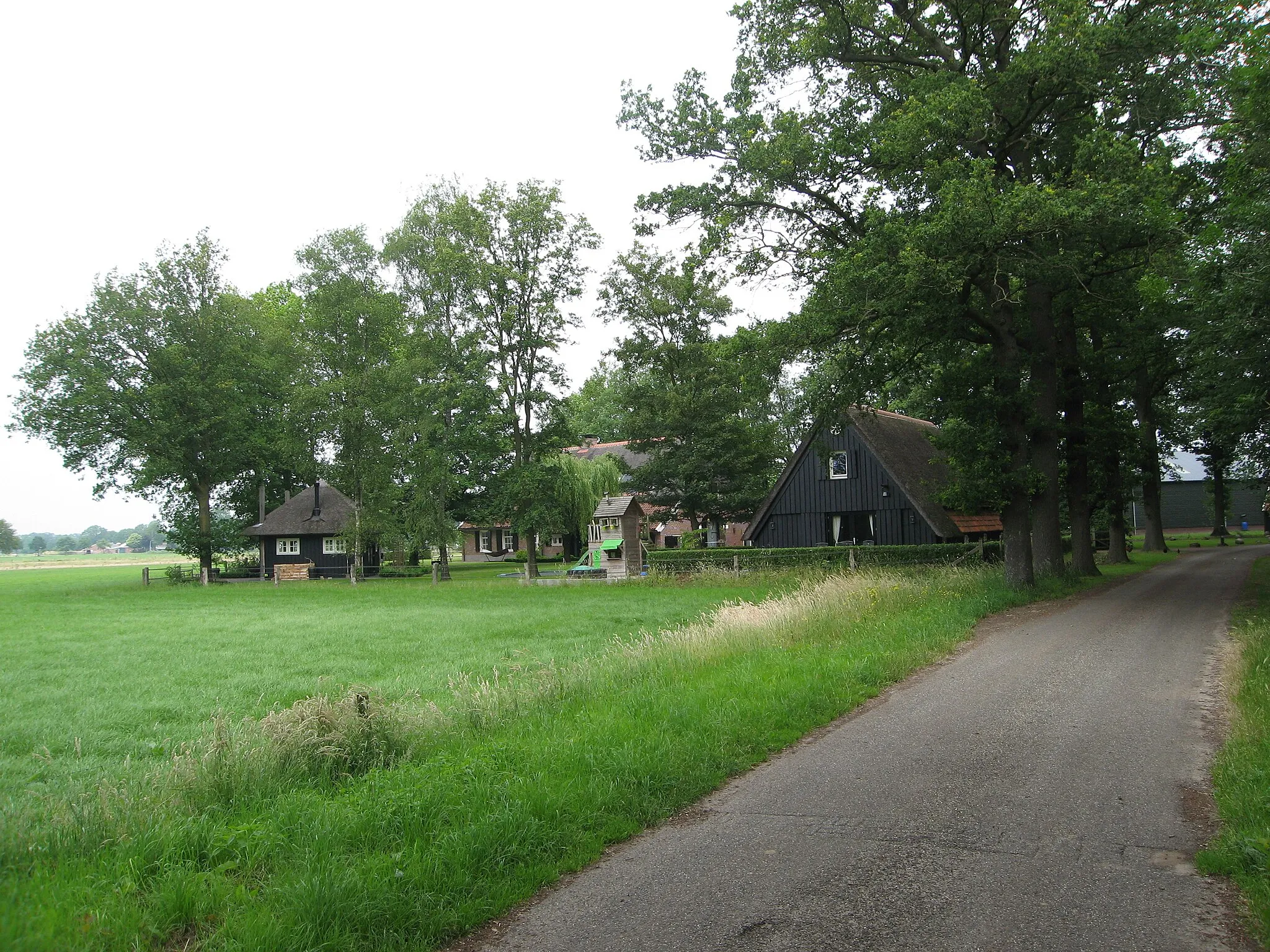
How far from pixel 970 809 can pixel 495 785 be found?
10.6 feet

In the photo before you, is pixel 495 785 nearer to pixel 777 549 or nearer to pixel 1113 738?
pixel 1113 738

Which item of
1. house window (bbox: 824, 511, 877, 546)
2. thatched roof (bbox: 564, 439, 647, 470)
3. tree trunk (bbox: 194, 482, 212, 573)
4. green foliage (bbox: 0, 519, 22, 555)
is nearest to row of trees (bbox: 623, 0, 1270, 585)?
house window (bbox: 824, 511, 877, 546)

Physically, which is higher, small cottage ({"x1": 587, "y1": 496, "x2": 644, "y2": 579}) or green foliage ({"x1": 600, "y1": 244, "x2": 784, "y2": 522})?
green foliage ({"x1": 600, "y1": 244, "x2": 784, "y2": 522})

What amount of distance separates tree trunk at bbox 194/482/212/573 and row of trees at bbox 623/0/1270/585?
116ft

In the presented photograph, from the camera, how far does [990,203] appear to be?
51.3 feet

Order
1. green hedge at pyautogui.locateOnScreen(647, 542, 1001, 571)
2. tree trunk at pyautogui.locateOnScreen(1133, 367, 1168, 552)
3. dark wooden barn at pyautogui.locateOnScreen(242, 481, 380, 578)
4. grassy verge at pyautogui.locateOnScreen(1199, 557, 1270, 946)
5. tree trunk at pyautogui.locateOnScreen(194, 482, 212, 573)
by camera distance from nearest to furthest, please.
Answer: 1. grassy verge at pyautogui.locateOnScreen(1199, 557, 1270, 946)
2. green hedge at pyautogui.locateOnScreen(647, 542, 1001, 571)
3. tree trunk at pyautogui.locateOnScreen(1133, 367, 1168, 552)
4. tree trunk at pyautogui.locateOnScreen(194, 482, 212, 573)
5. dark wooden barn at pyautogui.locateOnScreen(242, 481, 380, 578)

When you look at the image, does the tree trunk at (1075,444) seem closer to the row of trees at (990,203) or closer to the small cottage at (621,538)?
the row of trees at (990,203)

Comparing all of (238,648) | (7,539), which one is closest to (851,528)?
(238,648)

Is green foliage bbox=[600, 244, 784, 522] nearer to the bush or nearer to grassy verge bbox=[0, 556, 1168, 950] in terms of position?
the bush

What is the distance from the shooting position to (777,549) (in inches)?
1221

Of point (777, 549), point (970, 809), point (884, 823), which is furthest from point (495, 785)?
point (777, 549)

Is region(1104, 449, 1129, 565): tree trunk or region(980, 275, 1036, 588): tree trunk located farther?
region(1104, 449, 1129, 565): tree trunk

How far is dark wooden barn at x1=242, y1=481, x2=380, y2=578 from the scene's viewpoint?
49312mm

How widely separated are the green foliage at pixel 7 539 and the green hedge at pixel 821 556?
626 feet
